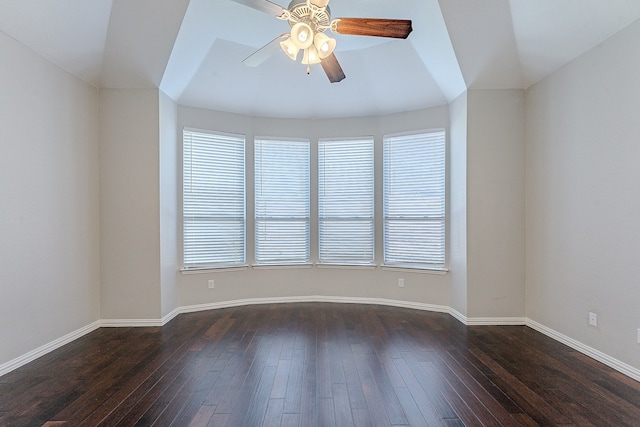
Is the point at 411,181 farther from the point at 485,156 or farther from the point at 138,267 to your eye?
the point at 138,267

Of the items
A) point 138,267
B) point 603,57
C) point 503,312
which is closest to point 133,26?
point 138,267

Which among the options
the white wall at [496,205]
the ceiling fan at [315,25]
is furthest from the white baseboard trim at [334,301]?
the ceiling fan at [315,25]

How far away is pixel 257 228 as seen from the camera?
18.0ft

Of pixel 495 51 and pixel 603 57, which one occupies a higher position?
pixel 495 51

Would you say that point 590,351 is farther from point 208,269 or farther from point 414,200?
point 208,269

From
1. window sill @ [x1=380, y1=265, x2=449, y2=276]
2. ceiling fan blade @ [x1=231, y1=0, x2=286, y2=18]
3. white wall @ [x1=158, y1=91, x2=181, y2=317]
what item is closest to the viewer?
ceiling fan blade @ [x1=231, y1=0, x2=286, y2=18]

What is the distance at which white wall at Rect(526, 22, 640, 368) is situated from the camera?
3.04 meters

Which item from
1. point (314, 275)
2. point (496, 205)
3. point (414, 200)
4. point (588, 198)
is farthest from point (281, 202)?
point (588, 198)

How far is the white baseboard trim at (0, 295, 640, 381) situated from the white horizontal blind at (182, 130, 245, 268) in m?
0.63

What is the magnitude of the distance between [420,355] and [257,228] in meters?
3.00

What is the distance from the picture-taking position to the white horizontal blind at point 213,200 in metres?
4.99

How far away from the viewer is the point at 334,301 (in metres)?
5.50

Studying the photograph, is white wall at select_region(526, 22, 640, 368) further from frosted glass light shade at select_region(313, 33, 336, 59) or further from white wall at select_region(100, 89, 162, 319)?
white wall at select_region(100, 89, 162, 319)

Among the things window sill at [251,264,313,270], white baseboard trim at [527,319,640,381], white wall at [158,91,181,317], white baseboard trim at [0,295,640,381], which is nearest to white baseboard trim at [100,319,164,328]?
white baseboard trim at [0,295,640,381]
